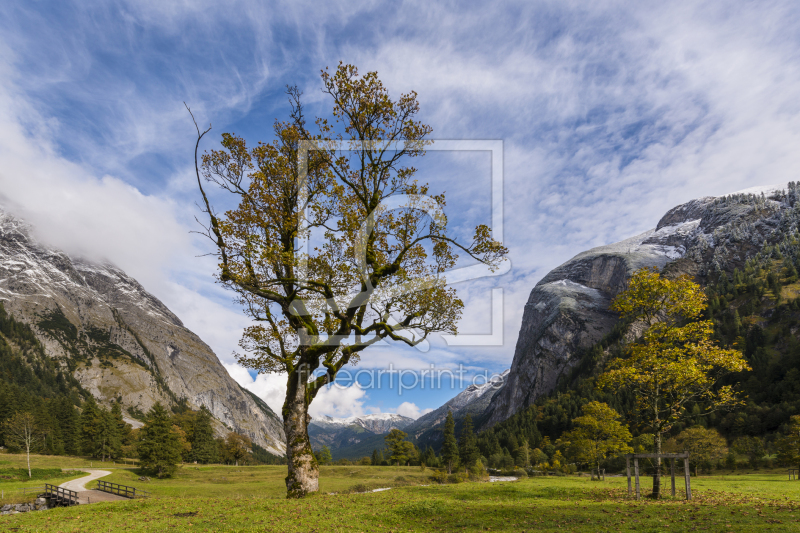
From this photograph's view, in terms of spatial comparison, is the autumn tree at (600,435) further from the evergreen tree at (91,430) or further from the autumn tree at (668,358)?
the evergreen tree at (91,430)

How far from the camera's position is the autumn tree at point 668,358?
2098cm

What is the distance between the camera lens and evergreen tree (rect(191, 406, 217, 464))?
4136 inches

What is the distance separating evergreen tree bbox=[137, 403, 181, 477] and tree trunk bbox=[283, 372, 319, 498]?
6916 cm

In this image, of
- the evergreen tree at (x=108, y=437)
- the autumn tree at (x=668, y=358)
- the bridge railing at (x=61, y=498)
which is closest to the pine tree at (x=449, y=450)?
the bridge railing at (x=61, y=498)

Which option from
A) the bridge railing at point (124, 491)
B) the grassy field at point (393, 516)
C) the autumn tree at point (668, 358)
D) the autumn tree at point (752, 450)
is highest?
the autumn tree at point (668, 358)

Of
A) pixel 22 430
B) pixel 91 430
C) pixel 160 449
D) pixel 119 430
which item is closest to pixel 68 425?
pixel 91 430

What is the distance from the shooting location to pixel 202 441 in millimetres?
106750

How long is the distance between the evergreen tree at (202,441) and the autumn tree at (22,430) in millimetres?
33065

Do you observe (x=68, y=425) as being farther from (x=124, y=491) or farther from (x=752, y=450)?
(x=752, y=450)

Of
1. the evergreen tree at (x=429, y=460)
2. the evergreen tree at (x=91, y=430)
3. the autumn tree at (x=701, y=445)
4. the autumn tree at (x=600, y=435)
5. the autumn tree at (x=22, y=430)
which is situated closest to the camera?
the autumn tree at (x=600, y=435)

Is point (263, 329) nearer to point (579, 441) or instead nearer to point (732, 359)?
point (732, 359)

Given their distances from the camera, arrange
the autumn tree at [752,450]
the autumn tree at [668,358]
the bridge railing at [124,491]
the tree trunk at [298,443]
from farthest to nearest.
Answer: the autumn tree at [752,450] < the bridge railing at [124,491] < the autumn tree at [668,358] < the tree trunk at [298,443]

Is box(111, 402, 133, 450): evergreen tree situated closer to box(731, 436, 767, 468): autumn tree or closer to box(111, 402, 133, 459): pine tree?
box(111, 402, 133, 459): pine tree

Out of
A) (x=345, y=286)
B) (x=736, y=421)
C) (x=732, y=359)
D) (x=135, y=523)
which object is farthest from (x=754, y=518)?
(x=736, y=421)
